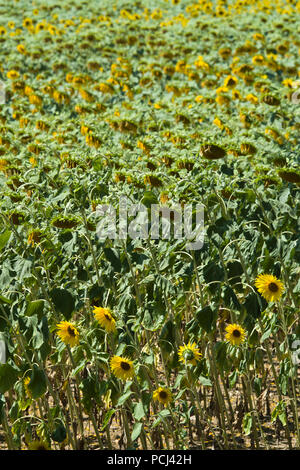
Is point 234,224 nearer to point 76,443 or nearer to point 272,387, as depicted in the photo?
point 76,443

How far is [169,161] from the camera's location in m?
3.75

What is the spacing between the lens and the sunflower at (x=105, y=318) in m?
2.81

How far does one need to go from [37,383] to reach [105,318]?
1.19ft

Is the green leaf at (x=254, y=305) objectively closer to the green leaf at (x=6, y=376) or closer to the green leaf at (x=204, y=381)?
the green leaf at (x=204, y=381)

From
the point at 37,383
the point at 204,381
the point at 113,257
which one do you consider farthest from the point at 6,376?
the point at 204,381

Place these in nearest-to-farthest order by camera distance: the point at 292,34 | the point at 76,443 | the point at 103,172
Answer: the point at 76,443 → the point at 103,172 → the point at 292,34

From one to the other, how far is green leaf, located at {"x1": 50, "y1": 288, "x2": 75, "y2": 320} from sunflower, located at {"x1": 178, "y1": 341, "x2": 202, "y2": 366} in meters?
0.49

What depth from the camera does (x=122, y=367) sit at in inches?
109

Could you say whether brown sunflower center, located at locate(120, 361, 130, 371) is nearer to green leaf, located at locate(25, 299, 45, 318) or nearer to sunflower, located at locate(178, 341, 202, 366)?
sunflower, located at locate(178, 341, 202, 366)

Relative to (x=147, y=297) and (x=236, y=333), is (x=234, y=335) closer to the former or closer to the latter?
(x=236, y=333)

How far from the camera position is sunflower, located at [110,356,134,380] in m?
2.78

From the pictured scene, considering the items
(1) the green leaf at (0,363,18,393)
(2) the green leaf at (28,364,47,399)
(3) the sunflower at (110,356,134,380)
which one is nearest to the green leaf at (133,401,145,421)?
(3) the sunflower at (110,356,134,380)
